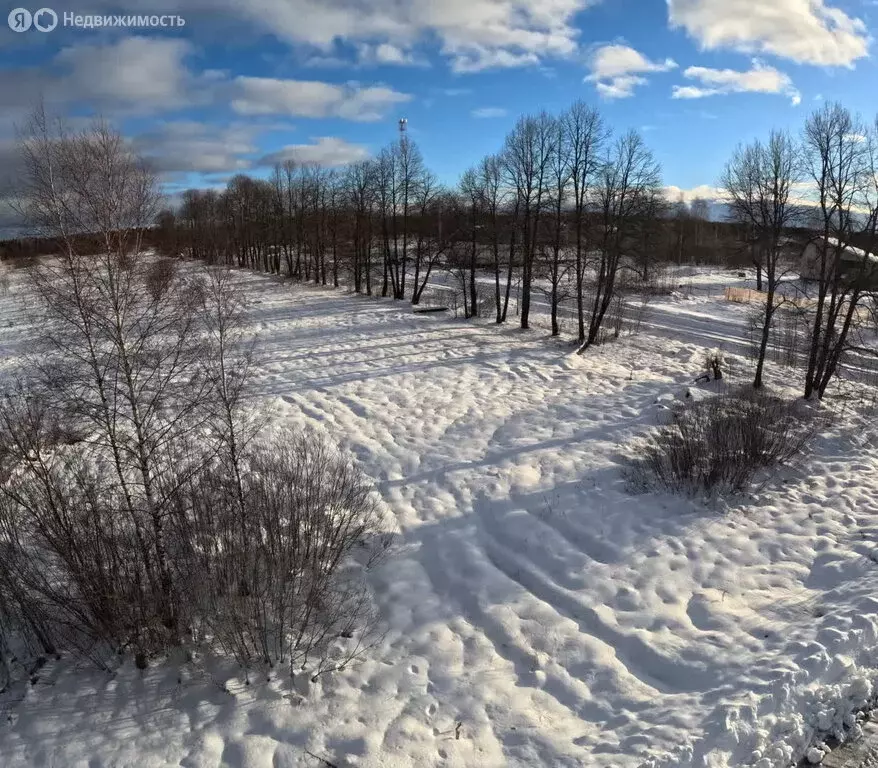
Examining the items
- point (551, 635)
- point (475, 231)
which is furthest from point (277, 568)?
point (475, 231)

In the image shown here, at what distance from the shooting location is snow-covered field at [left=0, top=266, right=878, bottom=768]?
568 cm

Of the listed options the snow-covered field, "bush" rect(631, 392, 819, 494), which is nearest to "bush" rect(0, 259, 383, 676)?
the snow-covered field

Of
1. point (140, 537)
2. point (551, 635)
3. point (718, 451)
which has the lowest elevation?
point (551, 635)

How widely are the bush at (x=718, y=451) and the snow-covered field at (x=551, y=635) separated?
420 mm

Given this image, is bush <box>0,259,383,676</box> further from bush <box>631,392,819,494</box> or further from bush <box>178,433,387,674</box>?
bush <box>631,392,819,494</box>

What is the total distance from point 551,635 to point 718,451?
5.78 meters

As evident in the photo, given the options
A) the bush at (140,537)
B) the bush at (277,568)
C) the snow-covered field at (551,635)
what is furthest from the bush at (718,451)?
the bush at (140,537)

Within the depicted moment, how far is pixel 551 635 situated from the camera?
7387mm

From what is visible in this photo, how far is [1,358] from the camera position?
21.3 m

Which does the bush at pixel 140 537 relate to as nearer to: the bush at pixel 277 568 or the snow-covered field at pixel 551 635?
the bush at pixel 277 568

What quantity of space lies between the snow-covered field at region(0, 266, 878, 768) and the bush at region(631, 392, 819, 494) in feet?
1.38

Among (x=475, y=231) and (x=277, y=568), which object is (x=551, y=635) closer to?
(x=277, y=568)

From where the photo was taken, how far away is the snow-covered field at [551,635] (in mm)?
5680

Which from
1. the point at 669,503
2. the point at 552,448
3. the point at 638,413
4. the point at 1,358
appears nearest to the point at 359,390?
the point at 552,448
